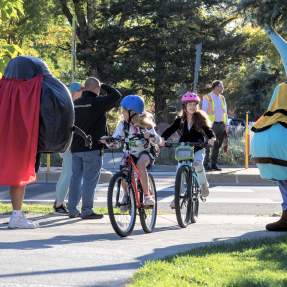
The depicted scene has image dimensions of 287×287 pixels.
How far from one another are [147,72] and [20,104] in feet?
61.0

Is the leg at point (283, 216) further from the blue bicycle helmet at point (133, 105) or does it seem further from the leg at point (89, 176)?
the leg at point (89, 176)

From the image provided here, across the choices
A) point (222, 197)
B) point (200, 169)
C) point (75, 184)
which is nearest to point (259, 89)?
point (222, 197)

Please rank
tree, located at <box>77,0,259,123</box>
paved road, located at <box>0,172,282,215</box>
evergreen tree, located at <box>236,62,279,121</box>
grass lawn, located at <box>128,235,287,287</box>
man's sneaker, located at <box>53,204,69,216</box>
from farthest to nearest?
evergreen tree, located at <box>236,62,279,121</box> → tree, located at <box>77,0,259,123</box> → paved road, located at <box>0,172,282,215</box> → man's sneaker, located at <box>53,204,69,216</box> → grass lawn, located at <box>128,235,287,287</box>

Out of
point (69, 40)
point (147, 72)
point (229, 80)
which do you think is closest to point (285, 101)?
point (147, 72)

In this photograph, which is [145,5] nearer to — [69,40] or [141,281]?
[69,40]

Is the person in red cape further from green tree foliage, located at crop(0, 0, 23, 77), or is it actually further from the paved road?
the paved road

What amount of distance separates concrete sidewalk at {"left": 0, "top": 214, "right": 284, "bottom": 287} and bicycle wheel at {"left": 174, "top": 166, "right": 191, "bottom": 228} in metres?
0.15

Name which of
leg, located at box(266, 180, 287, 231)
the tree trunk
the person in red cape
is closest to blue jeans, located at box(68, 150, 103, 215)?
the person in red cape

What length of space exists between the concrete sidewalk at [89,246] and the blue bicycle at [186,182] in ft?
0.57

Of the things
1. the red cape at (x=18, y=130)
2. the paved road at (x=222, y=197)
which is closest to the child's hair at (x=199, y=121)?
the paved road at (x=222, y=197)

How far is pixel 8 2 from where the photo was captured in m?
6.56

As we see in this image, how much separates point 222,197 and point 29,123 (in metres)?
5.73

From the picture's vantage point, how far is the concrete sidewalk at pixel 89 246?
3.06 metres

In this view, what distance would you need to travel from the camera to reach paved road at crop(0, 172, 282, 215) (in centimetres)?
800
